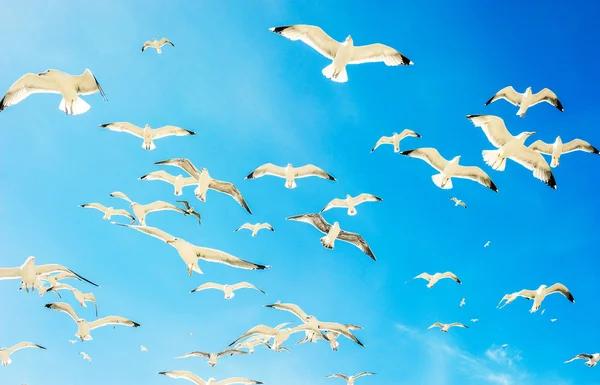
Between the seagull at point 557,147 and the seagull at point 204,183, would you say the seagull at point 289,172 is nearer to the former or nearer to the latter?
the seagull at point 204,183

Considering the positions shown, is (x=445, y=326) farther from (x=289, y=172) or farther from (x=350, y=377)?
(x=289, y=172)

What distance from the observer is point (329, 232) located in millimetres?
20484

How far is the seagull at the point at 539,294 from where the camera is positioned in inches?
872

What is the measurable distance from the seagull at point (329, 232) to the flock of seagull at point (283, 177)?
0.04m

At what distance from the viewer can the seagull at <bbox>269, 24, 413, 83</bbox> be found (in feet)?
55.6

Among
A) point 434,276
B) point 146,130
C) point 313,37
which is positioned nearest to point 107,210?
point 146,130

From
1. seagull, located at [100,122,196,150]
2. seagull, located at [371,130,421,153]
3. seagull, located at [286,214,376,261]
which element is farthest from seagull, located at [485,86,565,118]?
seagull, located at [100,122,196,150]

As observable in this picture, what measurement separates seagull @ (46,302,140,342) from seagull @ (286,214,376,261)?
7.47 metres

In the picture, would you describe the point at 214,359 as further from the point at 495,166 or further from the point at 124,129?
the point at 495,166

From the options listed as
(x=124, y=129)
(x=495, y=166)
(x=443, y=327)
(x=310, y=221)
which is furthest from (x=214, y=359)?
(x=495, y=166)

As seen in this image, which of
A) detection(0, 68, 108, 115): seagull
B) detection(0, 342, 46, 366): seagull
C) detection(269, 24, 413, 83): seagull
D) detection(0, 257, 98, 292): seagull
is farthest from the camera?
detection(0, 342, 46, 366): seagull

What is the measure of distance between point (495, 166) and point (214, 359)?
42.8 ft

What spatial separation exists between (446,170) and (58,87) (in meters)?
13.5

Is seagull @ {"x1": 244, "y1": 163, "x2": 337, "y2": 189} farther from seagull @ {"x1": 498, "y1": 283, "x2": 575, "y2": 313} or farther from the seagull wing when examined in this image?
seagull @ {"x1": 498, "y1": 283, "x2": 575, "y2": 313}
